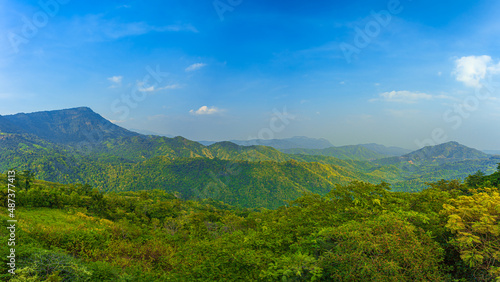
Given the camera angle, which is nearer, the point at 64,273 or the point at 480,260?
the point at 480,260

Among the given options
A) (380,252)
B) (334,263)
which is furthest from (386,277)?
(334,263)

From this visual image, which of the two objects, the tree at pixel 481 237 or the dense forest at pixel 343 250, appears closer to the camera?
the tree at pixel 481 237

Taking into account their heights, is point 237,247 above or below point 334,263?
below

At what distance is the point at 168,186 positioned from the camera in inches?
6865

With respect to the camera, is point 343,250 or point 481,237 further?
point 343,250

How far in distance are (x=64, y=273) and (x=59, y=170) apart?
712 ft

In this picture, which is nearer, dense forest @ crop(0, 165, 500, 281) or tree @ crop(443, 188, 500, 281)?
tree @ crop(443, 188, 500, 281)

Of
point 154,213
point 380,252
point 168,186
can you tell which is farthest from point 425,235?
point 168,186

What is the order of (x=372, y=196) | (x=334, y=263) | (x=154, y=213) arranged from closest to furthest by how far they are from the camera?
(x=334, y=263)
(x=372, y=196)
(x=154, y=213)

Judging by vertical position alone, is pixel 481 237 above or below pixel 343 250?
above

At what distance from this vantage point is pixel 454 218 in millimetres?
7371

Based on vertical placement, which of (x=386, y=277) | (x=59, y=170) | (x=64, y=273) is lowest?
(x=59, y=170)

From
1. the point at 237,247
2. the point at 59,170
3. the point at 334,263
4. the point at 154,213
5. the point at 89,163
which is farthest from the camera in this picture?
the point at 89,163

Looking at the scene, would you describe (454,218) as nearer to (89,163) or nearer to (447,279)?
(447,279)
